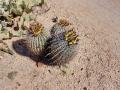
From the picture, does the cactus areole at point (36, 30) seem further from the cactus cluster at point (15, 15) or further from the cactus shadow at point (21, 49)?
the cactus cluster at point (15, 15)

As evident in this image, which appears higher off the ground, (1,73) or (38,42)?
(38,42)

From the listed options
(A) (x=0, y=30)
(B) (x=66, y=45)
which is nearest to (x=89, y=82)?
(B) (x=66, y=45)

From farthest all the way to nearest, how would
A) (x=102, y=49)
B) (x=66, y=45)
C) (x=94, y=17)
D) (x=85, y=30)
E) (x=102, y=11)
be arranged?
(x=102, y=11), (x=94, y=17), (x=85, y=30), (x=102, y=49), (x=66, y=45)

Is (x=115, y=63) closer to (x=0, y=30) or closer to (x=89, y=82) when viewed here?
(x=89, y=82)

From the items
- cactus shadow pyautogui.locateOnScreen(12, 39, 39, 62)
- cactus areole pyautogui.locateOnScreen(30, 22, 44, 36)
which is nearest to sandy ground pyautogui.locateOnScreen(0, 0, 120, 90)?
cactus shadow pyautogui.locateOnScreen(12, 39, 39, 62)

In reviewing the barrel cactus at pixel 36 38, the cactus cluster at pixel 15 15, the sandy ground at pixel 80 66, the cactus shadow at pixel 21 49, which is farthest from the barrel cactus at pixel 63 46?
the cactus cluster at pixel 15 15

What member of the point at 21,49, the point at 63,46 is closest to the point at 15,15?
the point at 21,49
